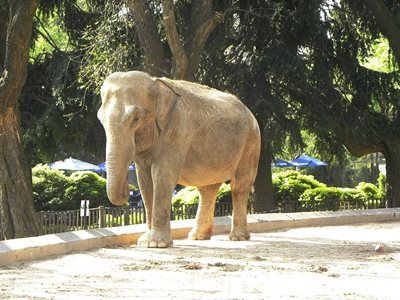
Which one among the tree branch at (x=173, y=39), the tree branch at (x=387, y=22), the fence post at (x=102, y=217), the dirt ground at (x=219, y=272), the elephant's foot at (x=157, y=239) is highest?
the tree branch at (x=387, y=22)

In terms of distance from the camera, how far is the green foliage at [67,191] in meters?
30.8

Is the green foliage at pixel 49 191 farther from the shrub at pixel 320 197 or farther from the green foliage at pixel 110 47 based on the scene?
the green foliage at pixel 110 47

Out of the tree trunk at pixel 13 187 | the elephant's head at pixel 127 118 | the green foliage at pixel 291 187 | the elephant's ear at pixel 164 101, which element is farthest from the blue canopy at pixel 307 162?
the elephant's head at pixel 127 118

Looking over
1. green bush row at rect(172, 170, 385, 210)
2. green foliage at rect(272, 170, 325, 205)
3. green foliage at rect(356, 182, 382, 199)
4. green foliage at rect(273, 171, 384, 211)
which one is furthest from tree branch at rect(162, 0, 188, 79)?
green foliage at rect(356, 182, 382, 199)

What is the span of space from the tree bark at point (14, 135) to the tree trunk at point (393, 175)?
12.6 metres

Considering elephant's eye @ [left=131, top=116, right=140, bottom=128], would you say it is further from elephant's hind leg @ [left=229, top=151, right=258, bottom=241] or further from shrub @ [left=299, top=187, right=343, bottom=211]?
shrub @ [left=299, top=187, right=343, bottom=211]

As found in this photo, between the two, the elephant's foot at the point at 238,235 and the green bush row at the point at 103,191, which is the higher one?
the green bush row at the point at 103,191

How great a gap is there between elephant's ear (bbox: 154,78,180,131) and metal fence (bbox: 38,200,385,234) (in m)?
8.61

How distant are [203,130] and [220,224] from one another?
3089 mm

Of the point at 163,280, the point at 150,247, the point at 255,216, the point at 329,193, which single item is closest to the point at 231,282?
the point at 163,280

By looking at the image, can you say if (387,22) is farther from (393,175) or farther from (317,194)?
(317,194)

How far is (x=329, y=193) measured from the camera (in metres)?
29.2

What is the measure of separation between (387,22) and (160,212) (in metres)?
13.7

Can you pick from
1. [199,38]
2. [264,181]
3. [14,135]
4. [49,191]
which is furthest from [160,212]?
[49,191]
